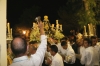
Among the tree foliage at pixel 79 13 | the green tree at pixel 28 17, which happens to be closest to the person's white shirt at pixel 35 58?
the green tree at pixel 28 17

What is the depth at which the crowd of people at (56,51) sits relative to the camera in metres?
2.10

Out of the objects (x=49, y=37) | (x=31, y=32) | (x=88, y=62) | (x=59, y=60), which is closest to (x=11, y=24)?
(x=31, y=32)

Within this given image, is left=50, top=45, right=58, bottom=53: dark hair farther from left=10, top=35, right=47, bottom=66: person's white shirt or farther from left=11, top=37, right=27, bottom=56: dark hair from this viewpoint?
left=11, top=37, right=27, bottom=56: dark hair

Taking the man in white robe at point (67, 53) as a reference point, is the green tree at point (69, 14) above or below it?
above

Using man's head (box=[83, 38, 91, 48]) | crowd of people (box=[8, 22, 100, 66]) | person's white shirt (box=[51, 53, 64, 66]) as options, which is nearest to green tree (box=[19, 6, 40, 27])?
crowd of people (box=[8, 22, 100, 66])

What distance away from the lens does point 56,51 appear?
2.31 m

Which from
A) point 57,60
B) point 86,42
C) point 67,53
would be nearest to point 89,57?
point 86,42

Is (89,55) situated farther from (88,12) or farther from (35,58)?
(35,58)

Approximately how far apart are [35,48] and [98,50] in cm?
77

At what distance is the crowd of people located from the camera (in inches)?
82.7

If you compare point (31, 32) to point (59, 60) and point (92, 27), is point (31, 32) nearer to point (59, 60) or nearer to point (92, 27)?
point (59, 60)

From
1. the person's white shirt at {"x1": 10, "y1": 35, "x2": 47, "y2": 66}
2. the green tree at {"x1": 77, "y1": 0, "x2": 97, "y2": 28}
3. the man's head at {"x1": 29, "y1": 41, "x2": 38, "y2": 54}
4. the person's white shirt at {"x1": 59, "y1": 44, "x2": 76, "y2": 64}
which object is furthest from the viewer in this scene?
the green tree at {"x1": 77, "y1": 0, "x2": 97, "y2": 28}

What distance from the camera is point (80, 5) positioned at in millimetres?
2432

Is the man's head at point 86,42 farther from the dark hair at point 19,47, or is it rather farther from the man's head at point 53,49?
the dark hair at point 19,47
